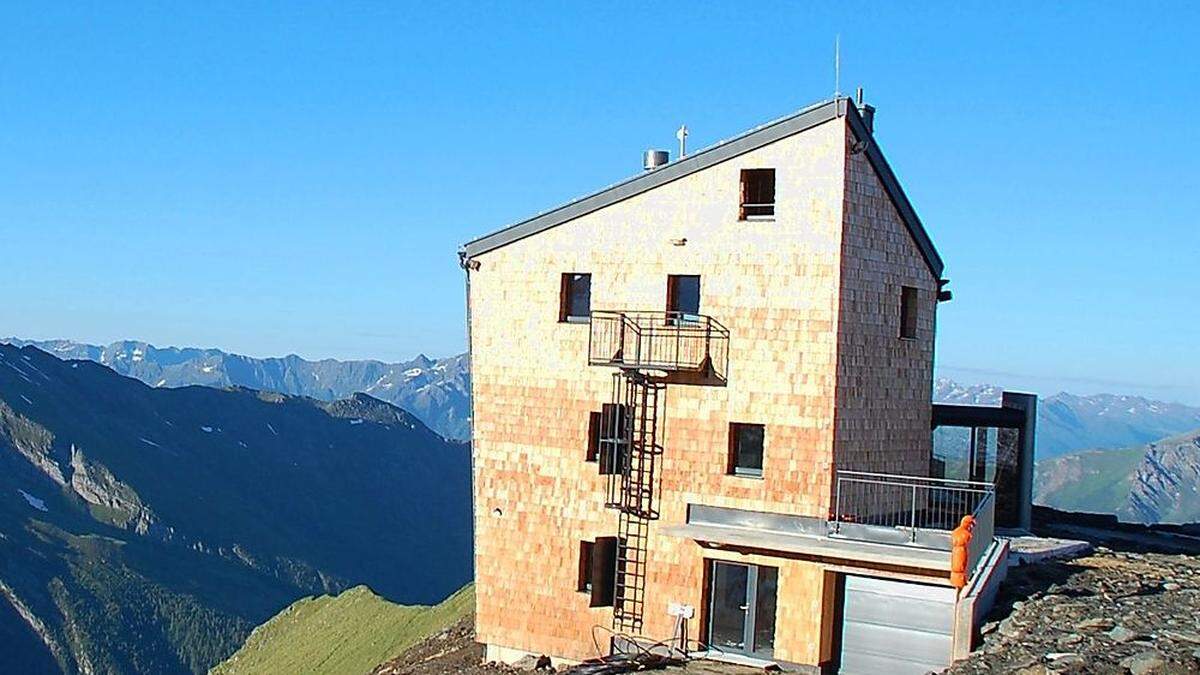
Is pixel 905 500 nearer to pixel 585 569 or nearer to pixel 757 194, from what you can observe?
pixel 585 569

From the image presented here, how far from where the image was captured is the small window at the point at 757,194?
28312mm

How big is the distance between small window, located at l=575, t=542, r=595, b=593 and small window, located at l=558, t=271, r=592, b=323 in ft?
15.6

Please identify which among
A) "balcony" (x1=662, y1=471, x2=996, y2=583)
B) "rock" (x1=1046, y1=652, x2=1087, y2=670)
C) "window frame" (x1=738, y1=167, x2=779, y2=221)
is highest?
"window frame" (x1=738, y1=167, x2=779, y2=221)

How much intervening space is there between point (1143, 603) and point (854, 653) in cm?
511

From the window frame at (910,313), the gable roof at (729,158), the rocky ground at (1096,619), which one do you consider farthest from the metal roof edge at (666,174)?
the rocky ground at (1096,619)

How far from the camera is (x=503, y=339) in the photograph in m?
31.3

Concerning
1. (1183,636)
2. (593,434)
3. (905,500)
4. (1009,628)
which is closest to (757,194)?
(593,434)

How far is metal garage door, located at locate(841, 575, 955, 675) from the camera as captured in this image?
996 inches

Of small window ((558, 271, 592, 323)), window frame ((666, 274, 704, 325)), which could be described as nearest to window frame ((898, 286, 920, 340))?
window frame ((666, 274, 704, 325))

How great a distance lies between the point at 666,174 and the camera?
29.3 meters

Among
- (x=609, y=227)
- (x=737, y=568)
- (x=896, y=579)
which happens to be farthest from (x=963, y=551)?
(x=609, y=227)

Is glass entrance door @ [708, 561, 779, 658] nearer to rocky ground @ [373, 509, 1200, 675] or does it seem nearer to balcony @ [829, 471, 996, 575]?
rocky ground @ [373, 509, 1200, 675]

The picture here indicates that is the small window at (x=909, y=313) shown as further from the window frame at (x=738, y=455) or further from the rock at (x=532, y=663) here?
the rock at (x=532, y=663)

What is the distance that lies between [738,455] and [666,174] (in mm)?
5798
